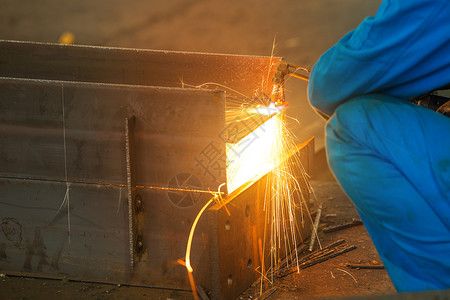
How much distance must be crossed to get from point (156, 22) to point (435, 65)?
25.3ft

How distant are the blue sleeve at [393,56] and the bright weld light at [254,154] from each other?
43.5 inches

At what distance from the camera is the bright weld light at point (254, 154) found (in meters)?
2.94

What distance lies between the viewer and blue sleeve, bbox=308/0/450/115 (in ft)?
5.51

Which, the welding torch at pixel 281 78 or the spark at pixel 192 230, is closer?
the spark at pixel 192 230

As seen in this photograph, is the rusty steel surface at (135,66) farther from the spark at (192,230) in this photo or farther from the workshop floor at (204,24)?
the workshop floor at (204,24)

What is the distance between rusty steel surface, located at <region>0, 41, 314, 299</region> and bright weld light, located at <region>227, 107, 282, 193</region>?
0.11 m

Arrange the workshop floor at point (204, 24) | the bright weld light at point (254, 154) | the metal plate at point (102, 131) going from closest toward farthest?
the metal plate at point (102, 131) → the bright weld light at point (254, 154) → the workshop floor at point (204, 24)

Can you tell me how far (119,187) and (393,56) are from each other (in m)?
1.69

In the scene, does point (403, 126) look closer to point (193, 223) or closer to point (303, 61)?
point (193, 223)

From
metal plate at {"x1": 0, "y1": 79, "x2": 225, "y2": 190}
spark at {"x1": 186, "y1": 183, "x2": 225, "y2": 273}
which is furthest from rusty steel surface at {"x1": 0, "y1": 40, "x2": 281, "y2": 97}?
spark at {"x1": 186, "y1": 183, "x2": 225, "y2": 273}

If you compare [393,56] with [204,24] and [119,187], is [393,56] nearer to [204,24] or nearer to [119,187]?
[119,187]

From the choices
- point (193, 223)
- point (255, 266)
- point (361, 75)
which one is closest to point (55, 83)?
point (193, 223)

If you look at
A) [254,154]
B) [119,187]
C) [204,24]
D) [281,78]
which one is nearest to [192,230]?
[119,187]

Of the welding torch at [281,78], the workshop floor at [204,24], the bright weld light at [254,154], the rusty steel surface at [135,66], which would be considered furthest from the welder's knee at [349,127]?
the workshop floor at [204,24]
